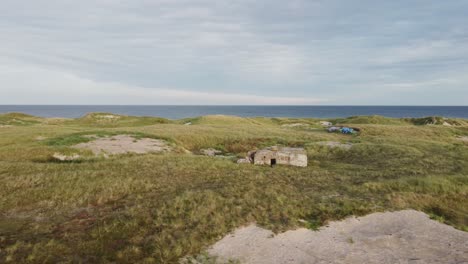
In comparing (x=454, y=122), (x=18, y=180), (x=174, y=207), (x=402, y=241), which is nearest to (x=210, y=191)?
(x=174, y=207)

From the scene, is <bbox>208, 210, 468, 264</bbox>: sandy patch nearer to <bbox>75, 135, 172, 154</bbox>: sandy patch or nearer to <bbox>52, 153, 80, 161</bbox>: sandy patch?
<bbox>52, 153, 80, 161</bbox>: sandy patch

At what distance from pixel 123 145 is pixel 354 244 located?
32676 mm

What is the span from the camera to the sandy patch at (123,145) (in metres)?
37.1

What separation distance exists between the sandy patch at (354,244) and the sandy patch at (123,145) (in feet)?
88.4

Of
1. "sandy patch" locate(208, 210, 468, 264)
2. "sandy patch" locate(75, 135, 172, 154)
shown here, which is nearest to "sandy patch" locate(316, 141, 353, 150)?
"sandy patch" locate(75, 135, 172, 154)

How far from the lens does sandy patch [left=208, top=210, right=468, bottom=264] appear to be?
1202 cm

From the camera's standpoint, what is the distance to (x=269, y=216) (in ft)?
52.6

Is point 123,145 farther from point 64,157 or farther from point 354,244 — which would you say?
point 354,244

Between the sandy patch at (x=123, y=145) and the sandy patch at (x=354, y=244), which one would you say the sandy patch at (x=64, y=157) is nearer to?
the sandy patch at (x=123, y=145)

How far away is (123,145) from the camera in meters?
39.7

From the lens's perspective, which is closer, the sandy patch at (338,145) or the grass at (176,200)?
the grass at (176,200)

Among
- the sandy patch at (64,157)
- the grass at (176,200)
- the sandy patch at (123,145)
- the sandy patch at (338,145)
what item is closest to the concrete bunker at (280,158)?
the grass at (176,200)

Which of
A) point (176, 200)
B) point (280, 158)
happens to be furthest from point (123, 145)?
Answer: point (176, 200)

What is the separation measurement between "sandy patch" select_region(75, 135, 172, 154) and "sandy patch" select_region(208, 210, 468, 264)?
26.9 metres
